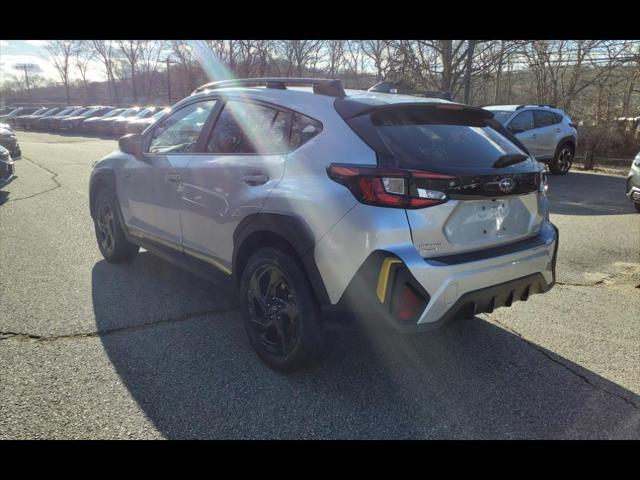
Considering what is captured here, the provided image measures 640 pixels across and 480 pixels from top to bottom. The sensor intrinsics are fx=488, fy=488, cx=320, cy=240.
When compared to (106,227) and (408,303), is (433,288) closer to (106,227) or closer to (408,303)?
(408,303)

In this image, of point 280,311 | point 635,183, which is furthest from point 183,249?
point 635,183

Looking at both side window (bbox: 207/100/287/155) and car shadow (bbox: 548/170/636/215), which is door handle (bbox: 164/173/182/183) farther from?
car shadow (bbox: 548/170/636/215)

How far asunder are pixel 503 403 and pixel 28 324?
3377 mm

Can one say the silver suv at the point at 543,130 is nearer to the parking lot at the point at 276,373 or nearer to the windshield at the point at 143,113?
the parking lot at the point at 276,373

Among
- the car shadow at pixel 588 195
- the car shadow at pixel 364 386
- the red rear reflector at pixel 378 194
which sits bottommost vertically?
the car shadow at pixel 364 386

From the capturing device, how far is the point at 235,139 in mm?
3408

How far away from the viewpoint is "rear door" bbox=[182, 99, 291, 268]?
10.1 ft

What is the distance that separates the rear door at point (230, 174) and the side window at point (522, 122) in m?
10.1

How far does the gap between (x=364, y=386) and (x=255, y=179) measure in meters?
1.44

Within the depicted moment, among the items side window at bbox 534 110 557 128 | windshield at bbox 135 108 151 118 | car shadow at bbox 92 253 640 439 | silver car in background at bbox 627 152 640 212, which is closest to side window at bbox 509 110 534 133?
side window at bbox 534 110 557 128

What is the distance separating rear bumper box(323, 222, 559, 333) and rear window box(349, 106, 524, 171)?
1.61 ft

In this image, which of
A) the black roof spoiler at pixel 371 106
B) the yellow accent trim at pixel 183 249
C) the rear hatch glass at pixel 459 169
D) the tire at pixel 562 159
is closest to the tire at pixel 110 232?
the yellow accent trim at pixel 183 249

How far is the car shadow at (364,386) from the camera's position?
8.43 feet
